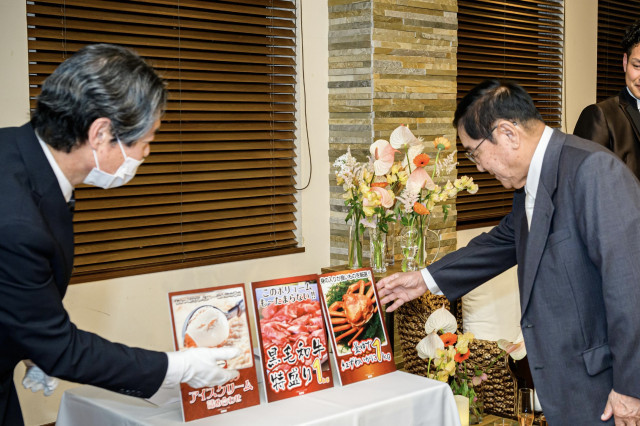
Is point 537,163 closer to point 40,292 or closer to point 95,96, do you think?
point 95,96

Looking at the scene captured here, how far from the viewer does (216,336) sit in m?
1.93

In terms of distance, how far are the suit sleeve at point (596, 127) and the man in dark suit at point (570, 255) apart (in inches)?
48.2

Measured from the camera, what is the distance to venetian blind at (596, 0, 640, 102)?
6.15 metres

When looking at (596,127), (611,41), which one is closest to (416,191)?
(596,127)

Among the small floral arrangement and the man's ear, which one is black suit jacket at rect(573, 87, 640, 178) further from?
the man's ear

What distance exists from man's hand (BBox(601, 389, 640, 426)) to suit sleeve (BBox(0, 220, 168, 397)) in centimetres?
114

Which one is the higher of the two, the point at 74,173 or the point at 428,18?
the point at 428,18

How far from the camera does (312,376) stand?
2.11m

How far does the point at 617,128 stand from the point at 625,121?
5cm

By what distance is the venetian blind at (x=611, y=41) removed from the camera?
6.15 meters

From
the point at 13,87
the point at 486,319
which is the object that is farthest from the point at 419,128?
the point at 13,87

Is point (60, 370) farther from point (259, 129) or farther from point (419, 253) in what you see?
point (259, 129)

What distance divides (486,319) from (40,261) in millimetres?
2451

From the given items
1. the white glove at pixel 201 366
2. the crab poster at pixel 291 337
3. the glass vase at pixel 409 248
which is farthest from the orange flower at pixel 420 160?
the white glove at pixel 201 366
